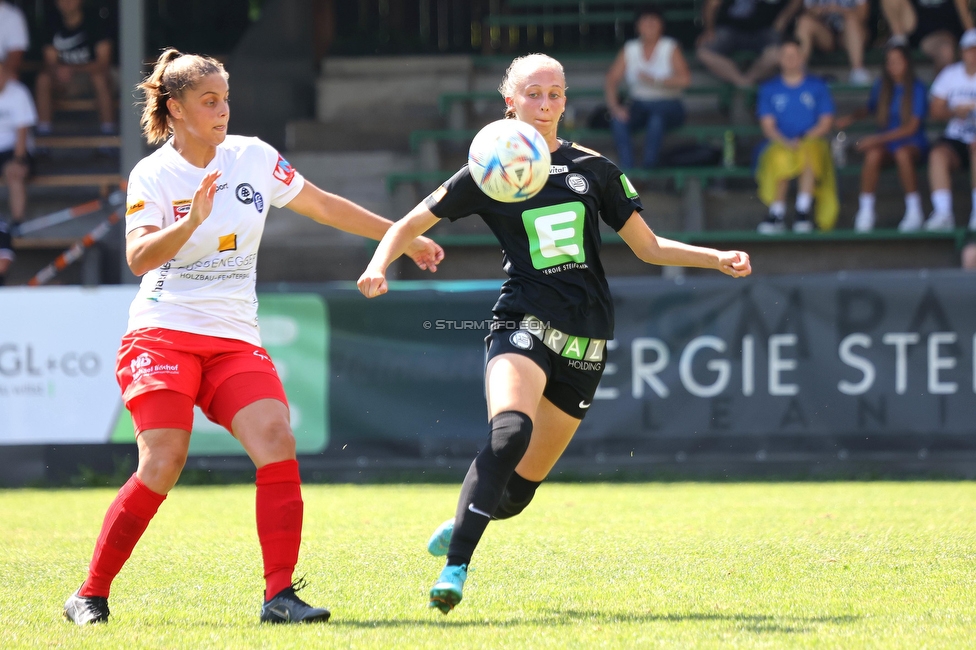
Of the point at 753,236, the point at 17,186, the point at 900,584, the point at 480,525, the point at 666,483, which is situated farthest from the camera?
the point at 17,186

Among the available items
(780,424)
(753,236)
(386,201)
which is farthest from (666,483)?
(386,201)

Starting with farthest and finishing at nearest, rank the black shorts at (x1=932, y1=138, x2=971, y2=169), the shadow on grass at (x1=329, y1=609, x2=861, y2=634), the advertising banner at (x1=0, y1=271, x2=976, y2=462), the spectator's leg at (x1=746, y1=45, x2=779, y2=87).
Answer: the spectator's leg at (x1=746, y1=45, x2=779, y2=87) < the black shorts at (x1=932, y1=138, x2=971, y2=169) < the advertising banner at (x1=0, y1=271, x2=976, y2=462) < the shadow on grass at (x1=329, y1=609, x2=861, y2=634)

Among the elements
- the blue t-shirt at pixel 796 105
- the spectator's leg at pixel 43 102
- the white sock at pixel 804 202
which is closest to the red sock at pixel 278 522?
the white sock at pixel 804 202

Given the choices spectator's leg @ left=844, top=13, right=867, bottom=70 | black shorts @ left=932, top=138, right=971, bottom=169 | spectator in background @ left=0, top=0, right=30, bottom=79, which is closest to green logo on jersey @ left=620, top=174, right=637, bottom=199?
black shorts @ left=932, top=138, right=971, bottom=169

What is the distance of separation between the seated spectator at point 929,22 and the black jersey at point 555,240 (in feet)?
36.0

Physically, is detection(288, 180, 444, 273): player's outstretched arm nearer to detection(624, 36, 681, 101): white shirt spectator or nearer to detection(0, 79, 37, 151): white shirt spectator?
detection(624, 36, 681, 101): white shirt spectator

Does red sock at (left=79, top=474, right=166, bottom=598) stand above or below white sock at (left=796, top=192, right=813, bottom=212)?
below

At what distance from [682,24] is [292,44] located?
5710 millimetres

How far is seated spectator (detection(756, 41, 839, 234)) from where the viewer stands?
12562 millimetres

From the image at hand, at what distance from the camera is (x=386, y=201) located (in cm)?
1440

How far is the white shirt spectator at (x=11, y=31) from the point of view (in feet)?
49.1

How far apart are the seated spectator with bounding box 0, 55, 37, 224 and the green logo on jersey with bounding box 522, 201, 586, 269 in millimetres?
11149

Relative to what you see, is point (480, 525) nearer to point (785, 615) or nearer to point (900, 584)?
point (785, 615)

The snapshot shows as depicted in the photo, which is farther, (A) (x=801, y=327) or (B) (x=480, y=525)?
(A) (x=801, y=327)
